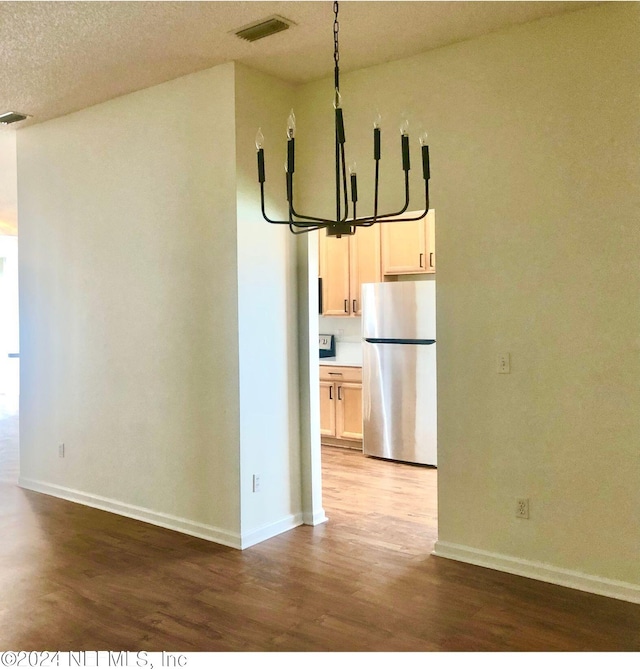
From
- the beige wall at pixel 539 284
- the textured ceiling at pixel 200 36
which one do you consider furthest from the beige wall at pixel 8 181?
the beige wall at pixel 539 284

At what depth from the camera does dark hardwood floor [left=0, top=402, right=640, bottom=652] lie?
280cm

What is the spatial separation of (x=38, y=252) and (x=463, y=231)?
131 inches

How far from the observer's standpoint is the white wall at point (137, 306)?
13.2ft

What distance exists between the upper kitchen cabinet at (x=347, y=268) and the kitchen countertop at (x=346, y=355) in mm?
469

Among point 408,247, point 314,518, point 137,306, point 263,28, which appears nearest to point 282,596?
point 314,518

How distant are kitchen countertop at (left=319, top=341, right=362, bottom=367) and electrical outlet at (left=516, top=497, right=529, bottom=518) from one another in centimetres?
324

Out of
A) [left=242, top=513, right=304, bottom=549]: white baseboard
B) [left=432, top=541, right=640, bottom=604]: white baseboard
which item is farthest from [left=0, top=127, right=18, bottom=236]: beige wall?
[left=432, top=541, right=640, bottom=604]: white baseboard

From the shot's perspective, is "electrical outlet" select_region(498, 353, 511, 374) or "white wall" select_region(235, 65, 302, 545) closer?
"electrical outlet" select_region(498, 353, 511, 374)

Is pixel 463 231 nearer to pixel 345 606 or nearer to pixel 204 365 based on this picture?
pixel 204 365

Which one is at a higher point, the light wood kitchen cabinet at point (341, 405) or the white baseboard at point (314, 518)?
the light wood kitchen cabinet at point (341, 405)

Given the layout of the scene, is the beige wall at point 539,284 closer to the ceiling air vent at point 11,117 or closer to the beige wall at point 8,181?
the ceiling air vent at point 11,117

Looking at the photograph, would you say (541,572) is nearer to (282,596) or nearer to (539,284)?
(282,596)

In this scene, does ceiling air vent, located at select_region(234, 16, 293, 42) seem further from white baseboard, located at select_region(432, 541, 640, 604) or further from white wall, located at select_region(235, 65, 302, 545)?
white baseboard, located at select_region(432, 541, 640, 604)

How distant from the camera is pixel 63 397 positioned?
16.6 ft
